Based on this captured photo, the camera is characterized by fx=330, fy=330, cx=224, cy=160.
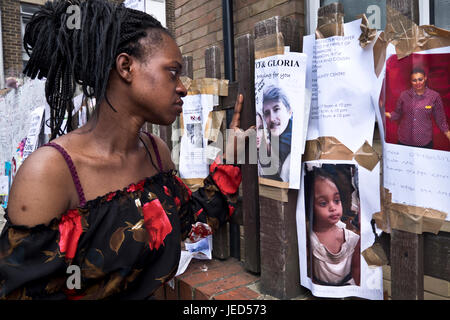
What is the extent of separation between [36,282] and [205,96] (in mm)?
1298

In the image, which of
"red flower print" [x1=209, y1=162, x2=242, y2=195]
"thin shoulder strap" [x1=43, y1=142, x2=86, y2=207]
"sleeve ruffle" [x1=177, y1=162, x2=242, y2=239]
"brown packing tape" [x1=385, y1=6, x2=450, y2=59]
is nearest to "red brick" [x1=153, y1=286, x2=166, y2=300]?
"sleeve ruffle" [x1=177, y1=162, x2=242, y2=239]

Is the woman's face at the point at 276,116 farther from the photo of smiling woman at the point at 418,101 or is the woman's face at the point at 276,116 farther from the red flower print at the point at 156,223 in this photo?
the red flower print at the point at 156,223

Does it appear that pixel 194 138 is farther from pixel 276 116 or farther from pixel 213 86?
pixel 276 116

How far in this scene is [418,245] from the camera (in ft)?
3.95

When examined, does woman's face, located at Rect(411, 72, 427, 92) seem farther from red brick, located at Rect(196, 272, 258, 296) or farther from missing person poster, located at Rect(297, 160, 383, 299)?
red brick, located at Rect(196, 272, 258, 296)

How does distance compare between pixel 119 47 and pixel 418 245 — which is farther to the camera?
pixel 119 47

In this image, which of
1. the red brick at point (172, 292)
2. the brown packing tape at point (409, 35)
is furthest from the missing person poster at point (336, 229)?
the red brick at point (172, 292)

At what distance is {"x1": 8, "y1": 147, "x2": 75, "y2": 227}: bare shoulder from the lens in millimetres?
1128

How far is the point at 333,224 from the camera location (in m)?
1.45

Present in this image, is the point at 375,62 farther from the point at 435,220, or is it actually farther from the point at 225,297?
the point at 225,297

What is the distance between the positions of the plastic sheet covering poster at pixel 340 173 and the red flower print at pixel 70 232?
3.18 feet

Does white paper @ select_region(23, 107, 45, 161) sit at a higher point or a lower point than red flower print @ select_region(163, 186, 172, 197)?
higher

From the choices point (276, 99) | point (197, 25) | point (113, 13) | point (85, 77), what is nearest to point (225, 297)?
point (276, 99)

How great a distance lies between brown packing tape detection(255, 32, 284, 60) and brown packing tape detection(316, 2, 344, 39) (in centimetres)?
17
